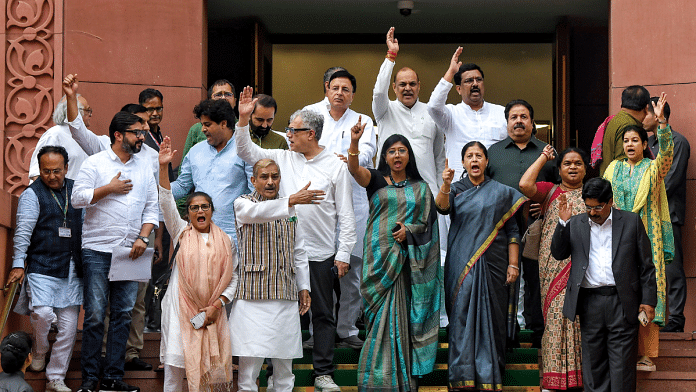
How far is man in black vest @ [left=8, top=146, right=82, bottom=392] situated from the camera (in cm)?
686

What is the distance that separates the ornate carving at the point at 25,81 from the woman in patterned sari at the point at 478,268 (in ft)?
14.3

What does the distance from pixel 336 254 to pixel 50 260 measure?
2033 millimetres

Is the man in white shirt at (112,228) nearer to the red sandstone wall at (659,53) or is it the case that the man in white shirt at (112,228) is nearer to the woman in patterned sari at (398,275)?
the woman in patterned sari at (398,275)

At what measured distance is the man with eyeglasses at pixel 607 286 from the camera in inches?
256

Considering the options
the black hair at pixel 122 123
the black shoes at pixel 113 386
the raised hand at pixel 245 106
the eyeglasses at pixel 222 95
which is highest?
the eyeglasses at pixel 222 95

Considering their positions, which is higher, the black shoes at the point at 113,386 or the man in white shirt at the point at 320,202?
the man in white shirt at the point at 320,202

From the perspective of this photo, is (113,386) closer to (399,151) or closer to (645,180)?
(399,151)

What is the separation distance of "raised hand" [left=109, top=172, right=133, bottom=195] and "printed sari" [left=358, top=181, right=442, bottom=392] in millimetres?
1744

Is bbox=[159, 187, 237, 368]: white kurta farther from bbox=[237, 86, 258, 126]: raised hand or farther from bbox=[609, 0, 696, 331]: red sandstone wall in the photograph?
bbox=[609, 0, 696, 331]: red sandstone wall

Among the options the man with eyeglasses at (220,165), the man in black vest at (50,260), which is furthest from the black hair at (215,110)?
the man in black vest at (50,260)

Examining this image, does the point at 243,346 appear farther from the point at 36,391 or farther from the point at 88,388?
the point at 36,391

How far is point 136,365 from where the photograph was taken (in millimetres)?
7262

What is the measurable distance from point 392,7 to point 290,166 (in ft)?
15.0

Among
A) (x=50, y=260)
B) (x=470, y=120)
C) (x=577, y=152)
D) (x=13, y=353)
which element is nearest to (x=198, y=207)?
(x=50, y=260)
